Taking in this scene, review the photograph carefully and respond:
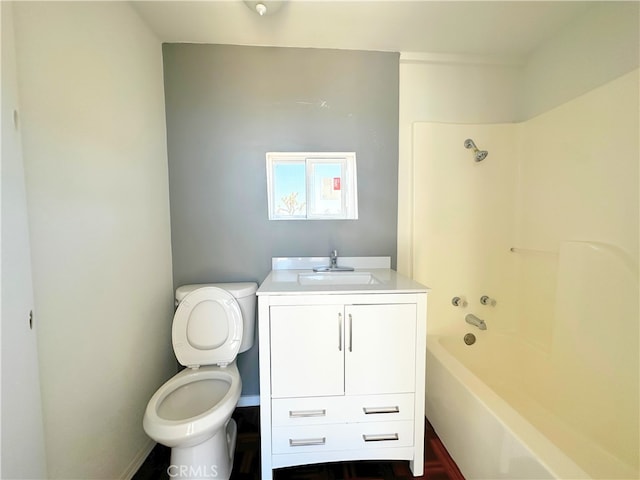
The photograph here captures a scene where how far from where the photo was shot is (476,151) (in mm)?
1618

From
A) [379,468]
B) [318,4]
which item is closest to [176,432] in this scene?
[379,468]

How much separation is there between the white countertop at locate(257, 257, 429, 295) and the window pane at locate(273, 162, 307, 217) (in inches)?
13.2

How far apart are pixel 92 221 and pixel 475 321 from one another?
218 cm

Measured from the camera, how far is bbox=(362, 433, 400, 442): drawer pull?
1.13m

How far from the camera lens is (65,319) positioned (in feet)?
2.97

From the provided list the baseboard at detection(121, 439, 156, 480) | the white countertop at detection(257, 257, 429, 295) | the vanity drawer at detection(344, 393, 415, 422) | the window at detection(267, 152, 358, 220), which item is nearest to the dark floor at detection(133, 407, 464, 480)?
the baseboard at detection(121, 439, 156, 480)

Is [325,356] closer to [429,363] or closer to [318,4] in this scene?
[429,363]

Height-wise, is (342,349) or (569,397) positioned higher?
(342,349)

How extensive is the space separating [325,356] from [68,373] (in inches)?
39.2

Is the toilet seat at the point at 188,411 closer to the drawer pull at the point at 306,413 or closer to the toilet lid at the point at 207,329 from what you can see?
the toilet lid at the point at 207,329

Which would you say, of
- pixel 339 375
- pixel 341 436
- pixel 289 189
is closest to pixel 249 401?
pixel 341 436

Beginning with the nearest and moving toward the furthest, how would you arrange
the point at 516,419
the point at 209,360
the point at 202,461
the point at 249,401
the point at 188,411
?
1. the point at 516,419
2. the point at 202,461
3. the point at 188,411
4. the point at 209,360
5. the point at 249,401

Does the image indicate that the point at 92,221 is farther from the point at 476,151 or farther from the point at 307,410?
the point at 476,151

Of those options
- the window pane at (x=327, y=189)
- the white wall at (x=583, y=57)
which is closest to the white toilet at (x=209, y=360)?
the window pane at (x=327, y=189)
